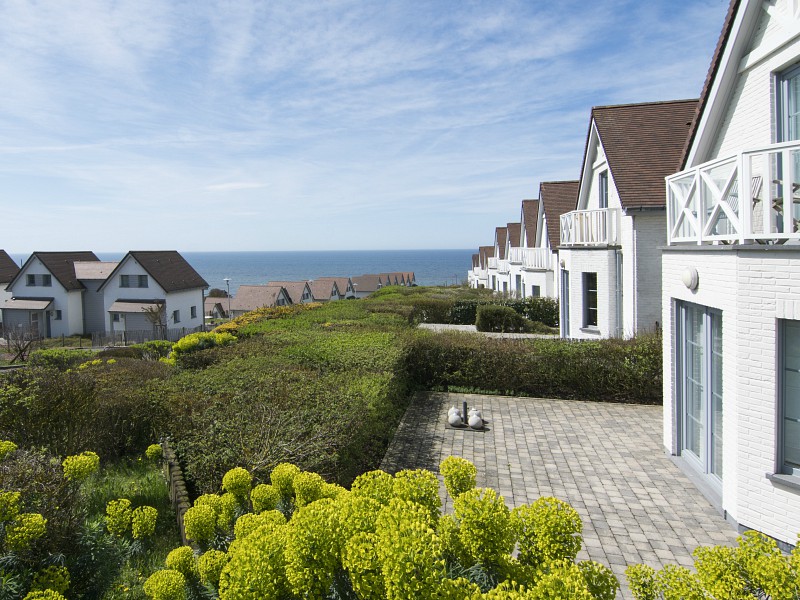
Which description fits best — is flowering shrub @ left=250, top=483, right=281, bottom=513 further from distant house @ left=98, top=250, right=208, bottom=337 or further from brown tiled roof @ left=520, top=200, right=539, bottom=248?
distant house @ left=98, top=250, right=208, bottom=337

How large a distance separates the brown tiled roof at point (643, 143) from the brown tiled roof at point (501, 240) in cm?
3100

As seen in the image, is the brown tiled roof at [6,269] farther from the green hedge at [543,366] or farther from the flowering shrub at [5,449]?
the flowering shrub at [5,449]

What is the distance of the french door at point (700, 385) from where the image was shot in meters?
7.53

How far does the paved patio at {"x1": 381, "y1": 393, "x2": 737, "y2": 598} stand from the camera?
6742mm

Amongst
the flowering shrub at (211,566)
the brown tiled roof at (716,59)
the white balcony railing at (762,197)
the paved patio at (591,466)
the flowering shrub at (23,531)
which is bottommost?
the paved patio at (591,466)

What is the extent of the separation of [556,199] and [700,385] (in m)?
23.2

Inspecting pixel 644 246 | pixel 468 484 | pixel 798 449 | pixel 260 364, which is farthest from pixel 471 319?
pixel 468 484

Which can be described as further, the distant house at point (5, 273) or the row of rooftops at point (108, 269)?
the distant house at point (5, 273)

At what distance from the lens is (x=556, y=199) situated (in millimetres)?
29875

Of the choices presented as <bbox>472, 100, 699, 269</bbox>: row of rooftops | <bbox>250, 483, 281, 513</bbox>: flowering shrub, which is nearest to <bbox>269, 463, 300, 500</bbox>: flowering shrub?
<bbox>250, 483, 281, 513</bbox>: flowering shrub

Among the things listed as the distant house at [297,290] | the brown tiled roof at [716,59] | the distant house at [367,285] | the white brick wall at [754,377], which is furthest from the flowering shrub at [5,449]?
the distant house at [367,285]

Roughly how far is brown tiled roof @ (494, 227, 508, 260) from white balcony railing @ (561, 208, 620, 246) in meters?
30.5

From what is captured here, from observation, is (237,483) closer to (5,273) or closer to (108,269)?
(108,269)

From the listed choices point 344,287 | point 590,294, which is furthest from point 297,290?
point 590,294
